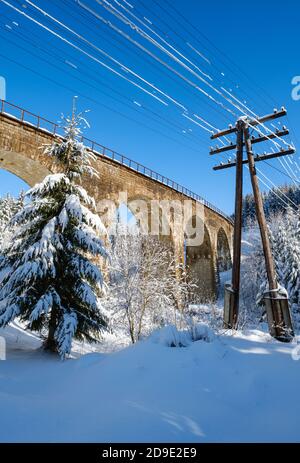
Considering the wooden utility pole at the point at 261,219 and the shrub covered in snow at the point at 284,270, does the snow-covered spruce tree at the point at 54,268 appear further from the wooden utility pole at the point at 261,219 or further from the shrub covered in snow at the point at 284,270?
the shrub covered in snow at the point at 284,270

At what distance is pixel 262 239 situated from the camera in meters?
9.25

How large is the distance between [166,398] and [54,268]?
16.4 ft

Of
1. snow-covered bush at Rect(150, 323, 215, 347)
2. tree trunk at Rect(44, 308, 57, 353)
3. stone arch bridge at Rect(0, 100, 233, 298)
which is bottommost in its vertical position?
tree trunk at Rect(44, 308, 57, 353)

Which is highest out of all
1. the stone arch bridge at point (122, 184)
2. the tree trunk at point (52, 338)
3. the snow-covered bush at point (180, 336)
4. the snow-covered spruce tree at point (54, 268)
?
the stone arch bridge at point (122, 184)

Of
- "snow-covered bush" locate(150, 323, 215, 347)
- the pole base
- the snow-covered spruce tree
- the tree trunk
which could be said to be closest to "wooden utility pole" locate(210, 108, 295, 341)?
the pole base

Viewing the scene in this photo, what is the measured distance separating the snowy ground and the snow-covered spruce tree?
2.42m

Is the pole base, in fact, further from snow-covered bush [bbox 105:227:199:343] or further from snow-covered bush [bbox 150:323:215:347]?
snow-covered bush [bbox 105:227:199:343]

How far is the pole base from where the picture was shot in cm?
775

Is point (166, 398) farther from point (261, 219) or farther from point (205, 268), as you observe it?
point (205, 268)

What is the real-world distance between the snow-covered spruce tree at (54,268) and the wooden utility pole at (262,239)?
4.24 meters

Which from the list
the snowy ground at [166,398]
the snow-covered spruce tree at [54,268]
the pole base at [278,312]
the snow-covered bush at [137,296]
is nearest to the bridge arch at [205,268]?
the snow-covered bush at [137,296]

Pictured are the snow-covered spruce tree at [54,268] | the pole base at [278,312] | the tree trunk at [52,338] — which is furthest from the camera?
the pole base at [278,312]

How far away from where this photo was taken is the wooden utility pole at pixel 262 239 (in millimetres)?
8031

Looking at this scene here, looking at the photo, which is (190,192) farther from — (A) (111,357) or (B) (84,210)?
(A) (111,357)
